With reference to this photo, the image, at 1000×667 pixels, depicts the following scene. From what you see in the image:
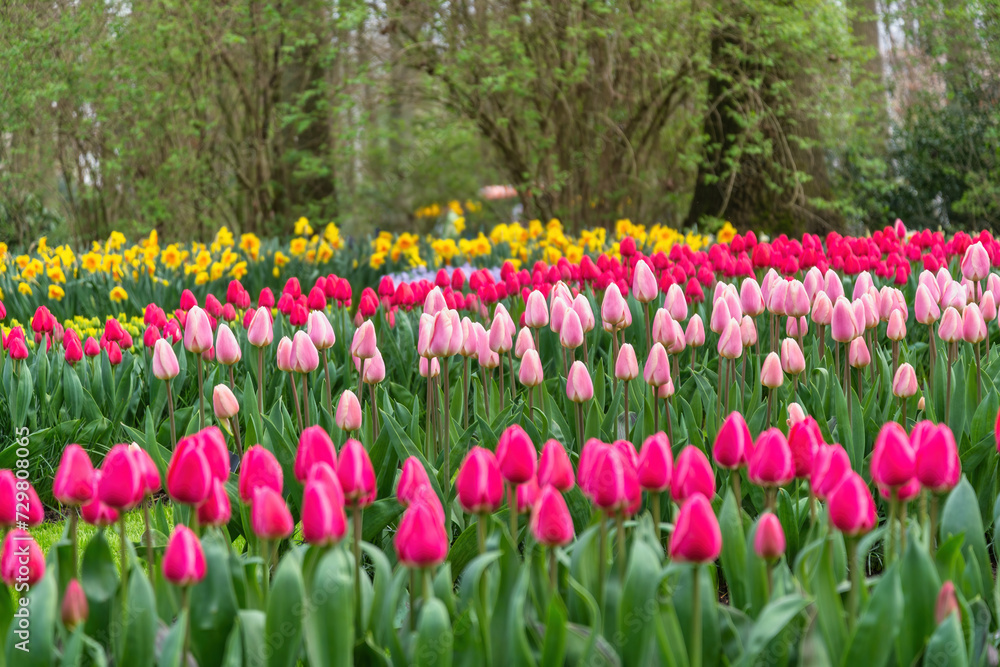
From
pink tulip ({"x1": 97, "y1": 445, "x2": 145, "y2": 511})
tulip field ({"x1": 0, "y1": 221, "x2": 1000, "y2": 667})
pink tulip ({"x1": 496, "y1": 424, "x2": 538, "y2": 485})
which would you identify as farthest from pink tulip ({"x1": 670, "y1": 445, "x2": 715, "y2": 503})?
pink tulip ({"x1": 97, "y1": 445, "x2": 145, "y2": 511})

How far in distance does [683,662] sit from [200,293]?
548cm

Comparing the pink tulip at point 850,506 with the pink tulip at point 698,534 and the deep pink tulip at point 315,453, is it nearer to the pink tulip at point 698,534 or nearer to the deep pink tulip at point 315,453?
the pink tulip at point 698,534

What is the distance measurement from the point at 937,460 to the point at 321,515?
2.94 ft

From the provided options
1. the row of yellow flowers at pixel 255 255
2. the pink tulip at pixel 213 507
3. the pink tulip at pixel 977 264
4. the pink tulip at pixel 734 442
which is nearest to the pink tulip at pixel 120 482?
the pink tulip at pixel 213 507

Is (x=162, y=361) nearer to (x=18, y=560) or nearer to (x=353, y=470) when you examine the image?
(x=18, y=560)

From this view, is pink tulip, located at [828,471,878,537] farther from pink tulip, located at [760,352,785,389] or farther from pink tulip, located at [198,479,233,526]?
pink tulip, located at [760,352,785,389]

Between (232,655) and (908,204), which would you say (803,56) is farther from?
(232,655)

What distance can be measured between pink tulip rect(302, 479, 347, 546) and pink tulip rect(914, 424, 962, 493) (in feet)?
2.80

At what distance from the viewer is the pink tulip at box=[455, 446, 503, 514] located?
Answer: 143 cm

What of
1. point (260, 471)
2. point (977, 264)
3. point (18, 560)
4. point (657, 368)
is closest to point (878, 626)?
point (260, 471)

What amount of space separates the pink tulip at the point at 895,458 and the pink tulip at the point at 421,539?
2.14 ft

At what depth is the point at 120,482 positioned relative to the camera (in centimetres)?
139

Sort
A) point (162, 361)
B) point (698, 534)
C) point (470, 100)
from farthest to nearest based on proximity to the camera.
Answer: point (470, 100) → point (162, 361) → point (698, 534)

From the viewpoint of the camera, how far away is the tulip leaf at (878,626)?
53.2 inches
